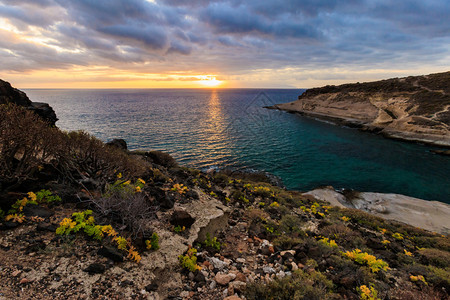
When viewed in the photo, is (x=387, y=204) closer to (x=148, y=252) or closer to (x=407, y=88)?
(x=148, y=252)

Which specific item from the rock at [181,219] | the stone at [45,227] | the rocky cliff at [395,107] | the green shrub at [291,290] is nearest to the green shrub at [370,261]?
the green shrub at [291,290]

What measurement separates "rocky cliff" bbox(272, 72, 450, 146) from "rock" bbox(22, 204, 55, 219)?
66.1 metres

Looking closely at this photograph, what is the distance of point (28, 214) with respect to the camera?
6.29m

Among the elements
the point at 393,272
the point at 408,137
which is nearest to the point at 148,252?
the point at 393,272

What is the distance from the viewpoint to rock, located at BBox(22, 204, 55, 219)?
6.33 meters

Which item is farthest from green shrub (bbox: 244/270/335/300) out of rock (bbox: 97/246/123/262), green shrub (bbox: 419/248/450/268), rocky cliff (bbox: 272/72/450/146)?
rocky cliff (bbox: 272/72/450/146)

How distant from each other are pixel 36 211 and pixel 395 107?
86786 mm

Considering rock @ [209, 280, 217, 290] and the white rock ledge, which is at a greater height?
rock @ [209, 280, 217, 290]

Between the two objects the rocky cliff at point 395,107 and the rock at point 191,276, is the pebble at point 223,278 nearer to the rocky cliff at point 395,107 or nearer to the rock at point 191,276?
the rock at point 191,276

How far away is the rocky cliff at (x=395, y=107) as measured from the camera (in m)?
49.6

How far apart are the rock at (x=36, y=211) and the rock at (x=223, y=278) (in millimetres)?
5877

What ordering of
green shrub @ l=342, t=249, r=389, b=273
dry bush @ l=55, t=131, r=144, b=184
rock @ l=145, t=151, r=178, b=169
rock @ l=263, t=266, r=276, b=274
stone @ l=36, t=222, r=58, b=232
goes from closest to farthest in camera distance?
stone @ l=36, t=222, r=58, b=232 < rock @ l=263, t=266, r=276, b=274 < green shrub @ l=342, t=249, r=389, b=273 < dry bush @ l=55, t=131, r=144, b=184 < rock @ l=145, t=151, r=178, b=169

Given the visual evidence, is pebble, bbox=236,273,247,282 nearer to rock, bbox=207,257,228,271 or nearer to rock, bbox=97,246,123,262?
rock, bbox=207,257,228,271

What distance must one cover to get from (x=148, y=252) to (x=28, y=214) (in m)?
4.01
